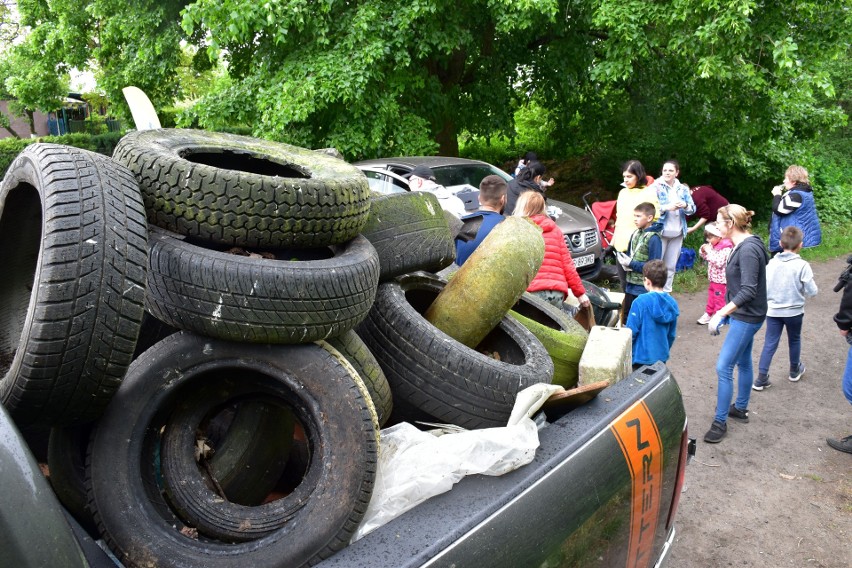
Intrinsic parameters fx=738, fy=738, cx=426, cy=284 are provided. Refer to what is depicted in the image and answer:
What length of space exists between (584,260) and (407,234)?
21.2 feet

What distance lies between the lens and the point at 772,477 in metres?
5.22

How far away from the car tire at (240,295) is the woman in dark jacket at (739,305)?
3.99 metres

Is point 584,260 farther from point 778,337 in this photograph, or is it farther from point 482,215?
point 482,215

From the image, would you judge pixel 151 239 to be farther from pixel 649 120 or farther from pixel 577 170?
pixel 577 170

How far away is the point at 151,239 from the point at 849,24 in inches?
410

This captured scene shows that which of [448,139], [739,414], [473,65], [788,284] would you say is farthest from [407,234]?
[448,139]

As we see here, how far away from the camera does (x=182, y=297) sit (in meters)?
2.28

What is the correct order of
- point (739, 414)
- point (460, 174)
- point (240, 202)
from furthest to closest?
point (460, 174) < point (739, 414) < point (240, 202)

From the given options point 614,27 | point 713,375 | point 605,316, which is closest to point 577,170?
point 614,27

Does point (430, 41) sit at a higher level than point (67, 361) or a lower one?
higher

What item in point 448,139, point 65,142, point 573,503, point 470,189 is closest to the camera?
point 573,503

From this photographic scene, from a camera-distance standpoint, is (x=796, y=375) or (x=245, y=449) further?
(x=796, y=375)

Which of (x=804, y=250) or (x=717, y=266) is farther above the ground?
(x=717, y=266)

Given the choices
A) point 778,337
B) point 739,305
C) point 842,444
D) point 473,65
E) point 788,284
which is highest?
point 473,65
